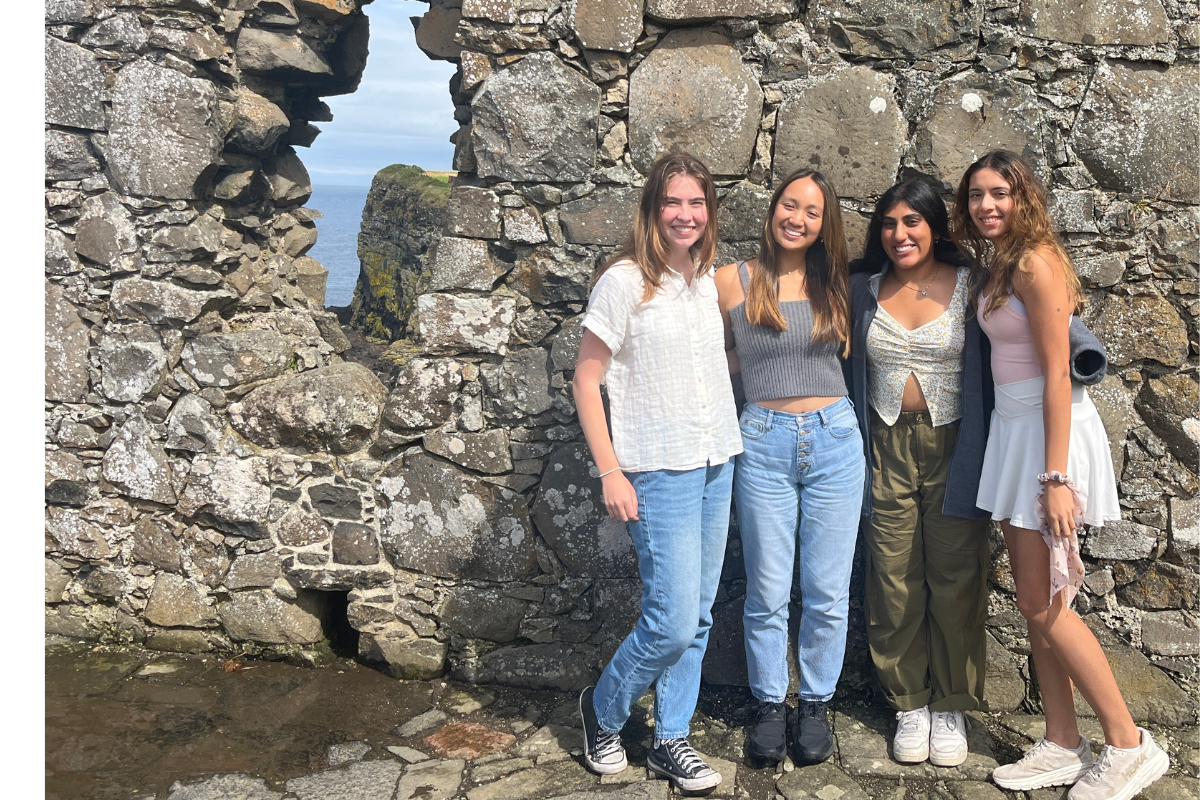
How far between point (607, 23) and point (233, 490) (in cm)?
222

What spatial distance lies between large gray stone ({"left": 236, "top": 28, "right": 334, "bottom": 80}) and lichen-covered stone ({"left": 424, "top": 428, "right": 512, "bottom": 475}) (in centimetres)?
159

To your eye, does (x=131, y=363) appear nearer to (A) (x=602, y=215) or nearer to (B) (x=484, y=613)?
(B) (x=484, y=613)

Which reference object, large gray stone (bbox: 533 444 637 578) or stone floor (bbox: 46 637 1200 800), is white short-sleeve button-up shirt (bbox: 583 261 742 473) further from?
stone floor (bbox: 46 637 1200 800)

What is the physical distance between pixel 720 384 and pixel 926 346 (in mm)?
629

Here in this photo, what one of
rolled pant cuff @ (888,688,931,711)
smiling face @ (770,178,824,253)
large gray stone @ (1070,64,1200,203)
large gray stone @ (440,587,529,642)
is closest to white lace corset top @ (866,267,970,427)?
smiling face @ (770,178,824,253)

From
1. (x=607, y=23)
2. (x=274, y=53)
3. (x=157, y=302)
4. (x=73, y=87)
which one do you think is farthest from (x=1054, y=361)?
(x=73, y=87)

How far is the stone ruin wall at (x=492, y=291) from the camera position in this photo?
2904mm

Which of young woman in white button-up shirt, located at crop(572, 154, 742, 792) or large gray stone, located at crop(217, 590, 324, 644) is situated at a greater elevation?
young woman in white button-up shirt, located at crop(572, 154, 742, 792)

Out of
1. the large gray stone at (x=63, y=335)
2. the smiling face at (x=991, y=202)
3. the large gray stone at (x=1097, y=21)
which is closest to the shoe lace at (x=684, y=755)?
the smiling face at (x=991, y=202)

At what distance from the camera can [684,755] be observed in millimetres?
2602

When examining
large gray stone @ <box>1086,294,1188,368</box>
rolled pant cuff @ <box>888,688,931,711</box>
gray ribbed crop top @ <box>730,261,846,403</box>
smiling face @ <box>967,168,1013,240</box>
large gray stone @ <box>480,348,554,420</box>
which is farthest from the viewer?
large gray stone @ <box>480,348,554,420</box>

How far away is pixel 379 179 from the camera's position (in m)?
6.93

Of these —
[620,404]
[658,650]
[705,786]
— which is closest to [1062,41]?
[620,404]

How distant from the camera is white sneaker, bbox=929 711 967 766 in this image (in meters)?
2.71
